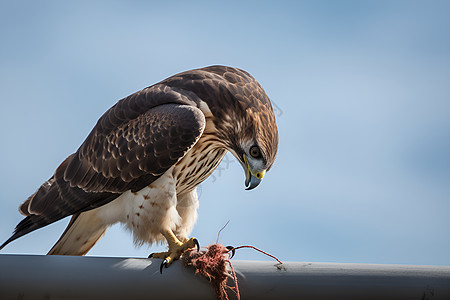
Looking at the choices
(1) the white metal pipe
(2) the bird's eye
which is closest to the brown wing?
(2) the bird's eye

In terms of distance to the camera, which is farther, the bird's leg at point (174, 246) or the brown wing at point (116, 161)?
the brown wing at point (116, 161)

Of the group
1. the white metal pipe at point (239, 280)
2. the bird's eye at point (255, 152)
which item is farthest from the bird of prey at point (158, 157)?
the white metal pipe at point (239, 280)

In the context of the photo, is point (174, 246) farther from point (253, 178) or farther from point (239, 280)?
point (239, 280)

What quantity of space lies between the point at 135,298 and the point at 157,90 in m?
1.81

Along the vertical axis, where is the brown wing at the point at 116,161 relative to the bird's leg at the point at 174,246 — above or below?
above

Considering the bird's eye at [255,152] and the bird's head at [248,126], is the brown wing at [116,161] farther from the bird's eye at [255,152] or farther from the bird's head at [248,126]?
the bird's eye at [255,152]

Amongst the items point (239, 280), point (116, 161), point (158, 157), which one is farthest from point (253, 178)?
point (239, 280)

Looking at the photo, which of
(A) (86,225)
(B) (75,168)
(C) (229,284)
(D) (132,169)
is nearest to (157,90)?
(D) (132,169)

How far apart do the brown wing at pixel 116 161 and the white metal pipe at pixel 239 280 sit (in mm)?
1169

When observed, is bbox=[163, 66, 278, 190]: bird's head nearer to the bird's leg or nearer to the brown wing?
the brown wing

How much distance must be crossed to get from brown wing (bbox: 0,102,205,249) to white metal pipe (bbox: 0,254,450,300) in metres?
1.17

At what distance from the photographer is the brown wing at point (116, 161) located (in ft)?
11.1

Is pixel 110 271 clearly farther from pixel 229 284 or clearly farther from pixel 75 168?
pixel 75 168

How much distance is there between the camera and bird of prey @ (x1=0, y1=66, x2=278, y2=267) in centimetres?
338
